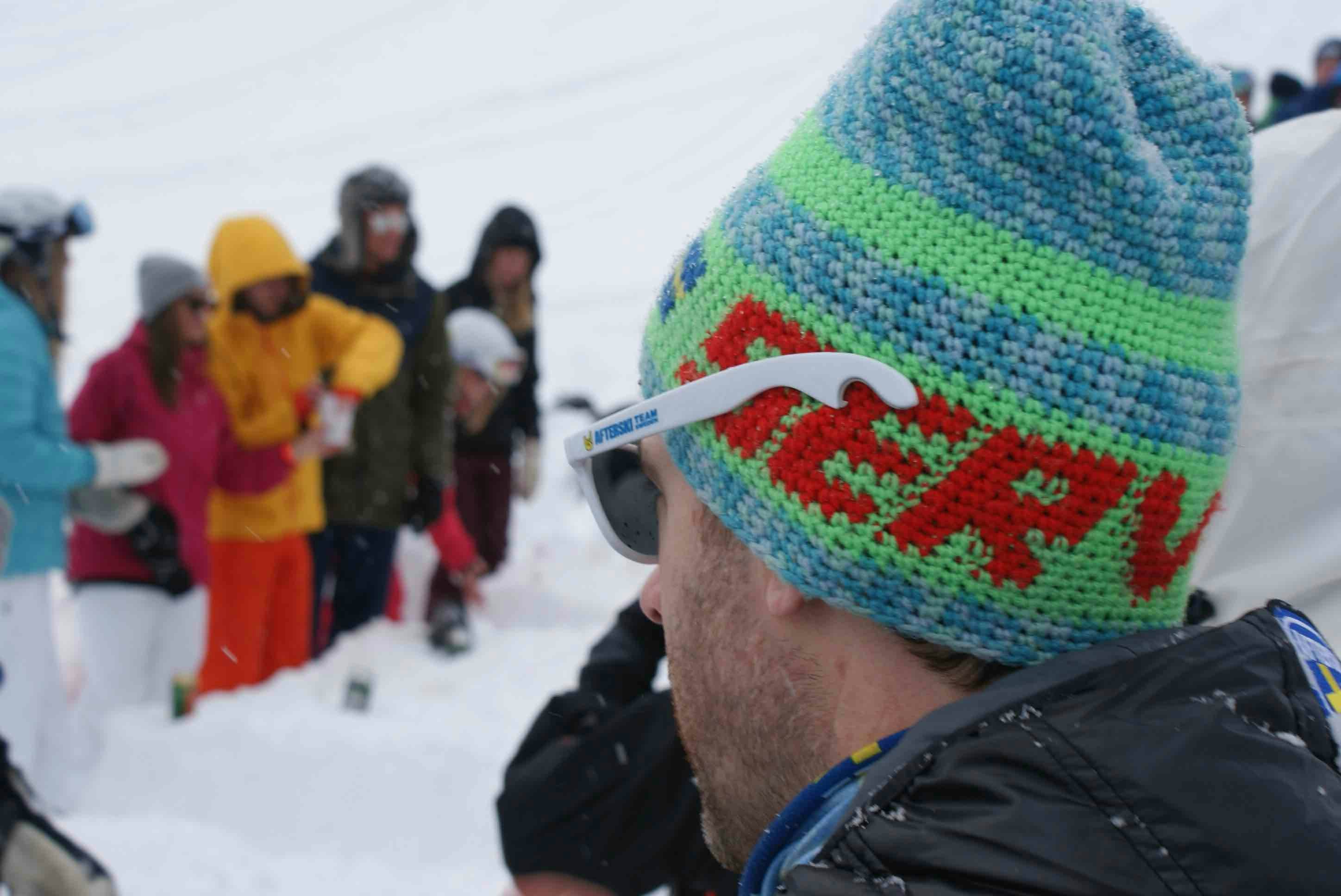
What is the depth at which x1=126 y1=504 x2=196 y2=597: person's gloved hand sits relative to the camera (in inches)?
177

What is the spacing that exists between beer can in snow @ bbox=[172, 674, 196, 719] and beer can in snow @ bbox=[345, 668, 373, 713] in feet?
1.87

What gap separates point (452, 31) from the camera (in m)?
30.9

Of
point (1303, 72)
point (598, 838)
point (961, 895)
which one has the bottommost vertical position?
point (598, 838)

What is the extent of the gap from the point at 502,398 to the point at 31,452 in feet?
9.09

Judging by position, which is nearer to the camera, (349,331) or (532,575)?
(349,331)

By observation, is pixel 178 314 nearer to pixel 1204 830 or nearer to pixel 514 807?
pixel 514 807

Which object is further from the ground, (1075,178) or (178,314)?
(1075,178)

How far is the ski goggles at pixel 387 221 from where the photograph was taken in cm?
532

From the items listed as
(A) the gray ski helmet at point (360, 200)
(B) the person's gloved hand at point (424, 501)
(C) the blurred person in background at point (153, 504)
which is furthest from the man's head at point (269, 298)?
(B) the person's gloved hand at point (424, 501)

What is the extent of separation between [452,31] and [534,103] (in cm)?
713

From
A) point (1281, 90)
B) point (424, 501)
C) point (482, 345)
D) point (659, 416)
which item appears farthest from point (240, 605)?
point (1281, 90)

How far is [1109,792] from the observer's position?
905 millimetres

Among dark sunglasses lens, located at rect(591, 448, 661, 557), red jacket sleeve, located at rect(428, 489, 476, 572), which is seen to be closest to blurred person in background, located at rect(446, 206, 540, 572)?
red jacket sleeve, located at rect(428, 489, 476, 572)

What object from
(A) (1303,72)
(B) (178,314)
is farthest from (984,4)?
(A) (1303,72)
